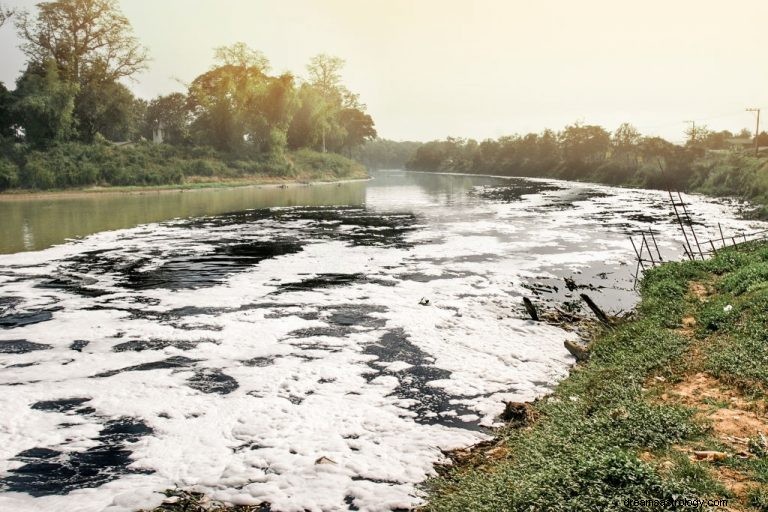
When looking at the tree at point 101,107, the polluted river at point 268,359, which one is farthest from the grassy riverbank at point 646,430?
the tree at point 101,107

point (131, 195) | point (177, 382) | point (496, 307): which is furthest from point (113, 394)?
point (131, 195)

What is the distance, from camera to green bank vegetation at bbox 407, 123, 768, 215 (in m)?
→ 51.7

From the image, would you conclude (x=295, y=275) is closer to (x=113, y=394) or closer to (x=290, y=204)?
(x=113, y=394)

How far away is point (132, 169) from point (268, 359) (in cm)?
5657

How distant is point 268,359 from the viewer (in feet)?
34.5

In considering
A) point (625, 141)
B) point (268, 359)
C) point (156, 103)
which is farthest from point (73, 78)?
point (625, 141)

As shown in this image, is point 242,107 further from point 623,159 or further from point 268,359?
point 268,359

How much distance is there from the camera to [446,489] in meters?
6.09

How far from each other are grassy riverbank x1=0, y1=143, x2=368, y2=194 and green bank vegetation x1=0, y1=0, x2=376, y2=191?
0.13 metres

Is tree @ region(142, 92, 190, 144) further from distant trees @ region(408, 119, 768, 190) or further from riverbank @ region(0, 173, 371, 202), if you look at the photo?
distant trees @ region(408, 119, 768, 190)

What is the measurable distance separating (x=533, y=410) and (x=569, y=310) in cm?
640

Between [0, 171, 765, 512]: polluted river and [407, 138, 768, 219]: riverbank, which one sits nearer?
[0, 171, 765, 512]: polluted river

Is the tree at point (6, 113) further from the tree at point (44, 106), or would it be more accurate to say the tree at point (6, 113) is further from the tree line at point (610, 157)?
the tree line at point (610, 157)

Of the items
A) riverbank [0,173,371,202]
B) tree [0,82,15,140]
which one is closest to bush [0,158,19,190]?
riverbank [0,173,371,202]
